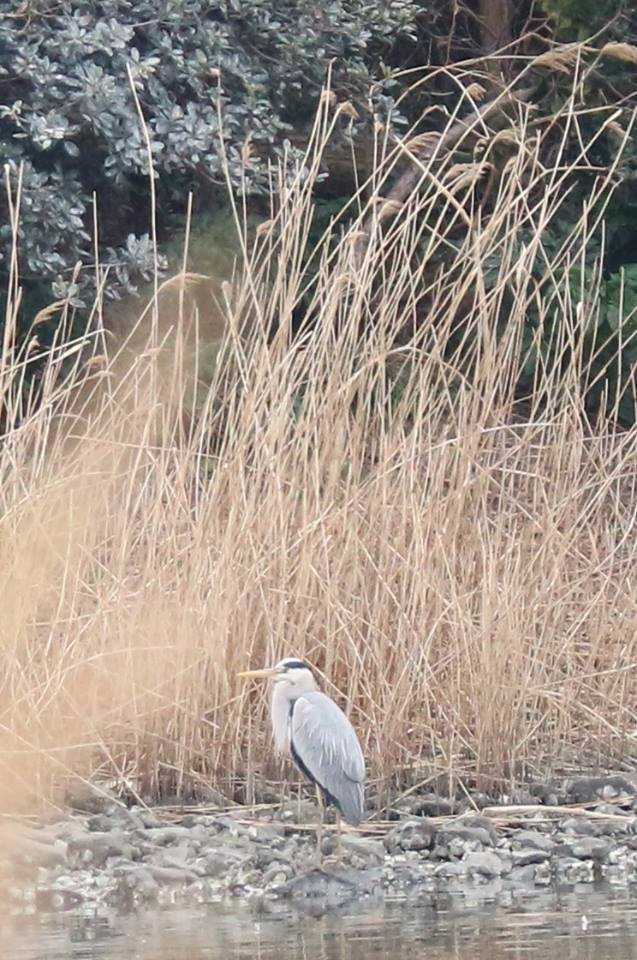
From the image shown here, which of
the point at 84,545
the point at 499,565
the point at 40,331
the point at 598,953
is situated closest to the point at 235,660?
the point at 84,545

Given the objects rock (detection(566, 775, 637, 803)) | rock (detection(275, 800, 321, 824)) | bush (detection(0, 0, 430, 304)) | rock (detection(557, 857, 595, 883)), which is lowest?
rock (detection(566, 775, 637, 803))

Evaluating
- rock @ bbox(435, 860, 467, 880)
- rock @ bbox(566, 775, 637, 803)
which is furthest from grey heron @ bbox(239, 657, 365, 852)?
rock @ bbox(566, 775, 637, 803)

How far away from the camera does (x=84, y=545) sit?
5.39 m

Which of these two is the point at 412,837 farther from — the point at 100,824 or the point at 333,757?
the point at 100,824

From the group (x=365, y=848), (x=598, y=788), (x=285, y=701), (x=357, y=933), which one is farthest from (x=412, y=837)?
(x=357, y=933)

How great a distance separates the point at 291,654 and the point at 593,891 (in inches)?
46.1

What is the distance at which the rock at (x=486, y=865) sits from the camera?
4840 millimetres

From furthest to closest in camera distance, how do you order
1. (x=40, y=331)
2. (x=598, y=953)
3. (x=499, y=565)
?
(x=40, y=331), (x=499, y=565), (x=598, y=953)

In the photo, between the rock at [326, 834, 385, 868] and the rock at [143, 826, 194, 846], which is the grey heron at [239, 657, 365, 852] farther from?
the rock at [143, 826, 194, 846]

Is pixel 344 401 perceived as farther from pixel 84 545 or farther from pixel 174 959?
pixel 174 959

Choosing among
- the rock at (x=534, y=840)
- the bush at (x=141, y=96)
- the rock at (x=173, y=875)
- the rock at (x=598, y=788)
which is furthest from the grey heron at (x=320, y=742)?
the bush at (x=141, y=96)

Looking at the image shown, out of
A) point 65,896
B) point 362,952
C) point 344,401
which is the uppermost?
point 344,401

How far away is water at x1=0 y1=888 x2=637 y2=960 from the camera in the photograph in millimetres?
3863

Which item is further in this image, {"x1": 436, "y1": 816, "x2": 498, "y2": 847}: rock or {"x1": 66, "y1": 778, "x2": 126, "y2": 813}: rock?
{"x1": 66, "y1": 778, "x2": 126, "y2": 813}: rock
